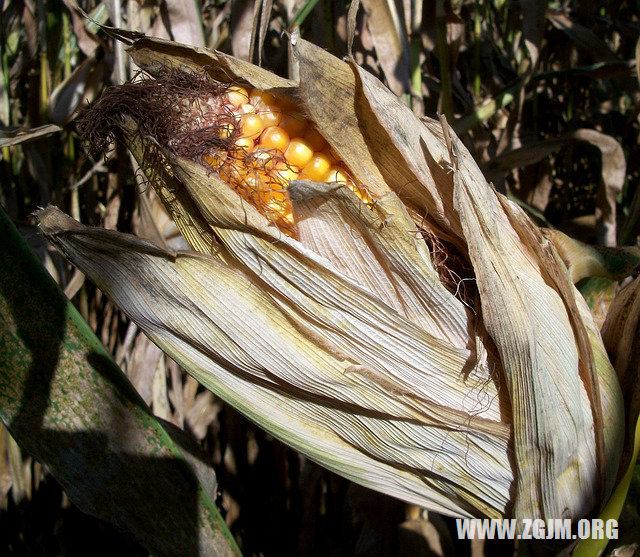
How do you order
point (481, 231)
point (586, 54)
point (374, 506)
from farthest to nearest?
point (586, 54), point (374, 506), point (481, 231)

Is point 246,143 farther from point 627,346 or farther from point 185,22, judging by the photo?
point 185,22

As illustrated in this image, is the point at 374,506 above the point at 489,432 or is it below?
below

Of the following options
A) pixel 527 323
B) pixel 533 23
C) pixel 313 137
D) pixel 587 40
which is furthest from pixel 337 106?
pixel 587 40

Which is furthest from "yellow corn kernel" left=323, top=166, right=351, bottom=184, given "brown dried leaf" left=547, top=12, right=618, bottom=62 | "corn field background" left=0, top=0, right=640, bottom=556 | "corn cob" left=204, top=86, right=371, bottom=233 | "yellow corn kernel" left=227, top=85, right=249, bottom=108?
"brown dried leaf" left=547, top=12, right=618, bottom=62

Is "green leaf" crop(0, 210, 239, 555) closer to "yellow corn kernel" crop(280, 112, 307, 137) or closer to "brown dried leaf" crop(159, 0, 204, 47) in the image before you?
"yellow corn kernel" crop(280, 112, 307, 137)

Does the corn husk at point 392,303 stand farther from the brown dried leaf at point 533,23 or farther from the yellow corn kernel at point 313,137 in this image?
the brown dried leaf at point 533,23

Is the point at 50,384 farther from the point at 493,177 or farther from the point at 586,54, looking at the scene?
the point at 586,54

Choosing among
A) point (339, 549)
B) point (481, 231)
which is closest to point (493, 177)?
point (481, 231)
